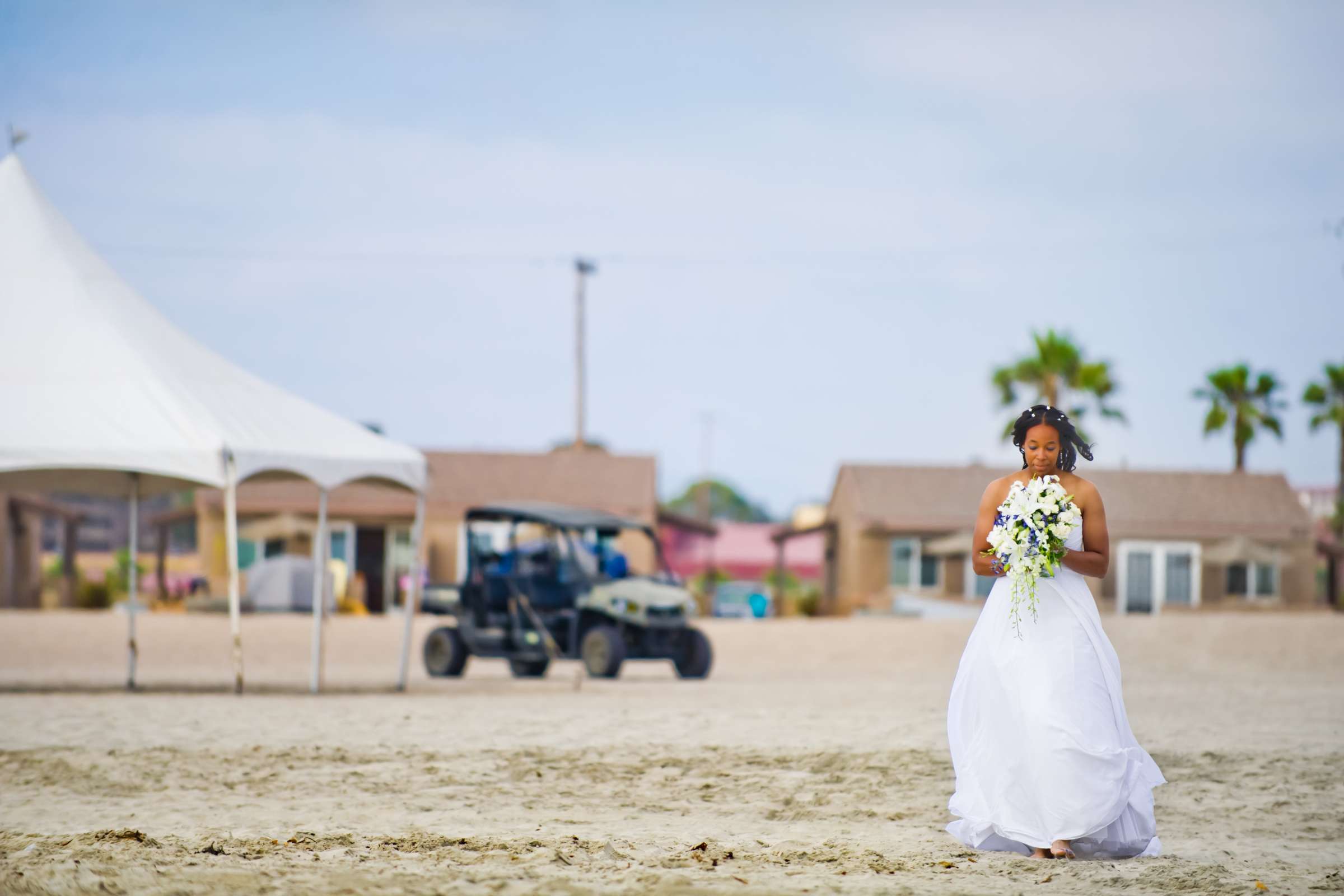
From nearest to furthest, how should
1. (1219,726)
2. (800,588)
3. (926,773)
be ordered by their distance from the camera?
(926,773)
(1219,726)
(800,588)

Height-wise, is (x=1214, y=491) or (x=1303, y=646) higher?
(x=1214, y=491)

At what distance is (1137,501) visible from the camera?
4128 centimetres

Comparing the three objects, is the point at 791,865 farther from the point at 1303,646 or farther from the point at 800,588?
the point at 800,588

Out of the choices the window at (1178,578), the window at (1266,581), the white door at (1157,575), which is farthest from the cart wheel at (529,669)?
the window at (1266,581)

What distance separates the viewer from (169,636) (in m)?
24.6

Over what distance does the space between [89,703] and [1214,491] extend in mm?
34197

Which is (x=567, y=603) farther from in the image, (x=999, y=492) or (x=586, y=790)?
(x=999, y=492)

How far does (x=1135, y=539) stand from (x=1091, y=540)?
115 feet

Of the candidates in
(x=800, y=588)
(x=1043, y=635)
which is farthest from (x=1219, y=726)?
(x=800, y=588)

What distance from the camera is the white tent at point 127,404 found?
13.7 meters

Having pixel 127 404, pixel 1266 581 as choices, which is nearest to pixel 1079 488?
pixel 127 404

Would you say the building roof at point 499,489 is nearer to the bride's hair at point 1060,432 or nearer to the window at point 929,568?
the window at point 929,568

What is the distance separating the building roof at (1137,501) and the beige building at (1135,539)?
34 millimetres

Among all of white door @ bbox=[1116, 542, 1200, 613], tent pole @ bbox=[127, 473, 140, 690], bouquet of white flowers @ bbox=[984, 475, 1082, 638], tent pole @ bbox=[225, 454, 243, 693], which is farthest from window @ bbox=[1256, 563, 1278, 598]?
bouquet of white flowers @ bbox=[984, 475, 1082, 638]
